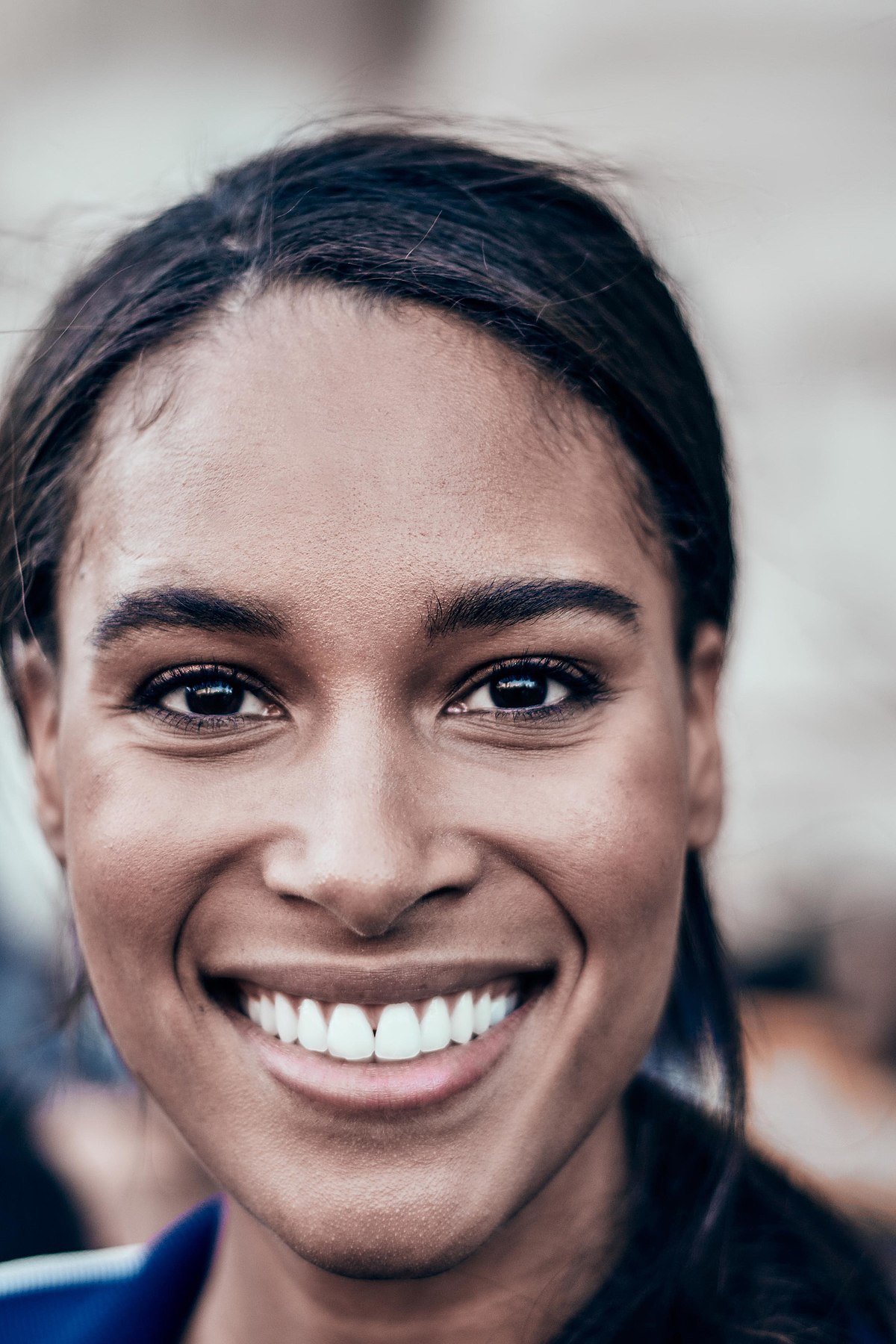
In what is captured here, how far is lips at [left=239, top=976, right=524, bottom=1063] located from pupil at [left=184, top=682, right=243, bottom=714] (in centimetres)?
31

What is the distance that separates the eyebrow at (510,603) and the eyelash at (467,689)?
57 millimetres

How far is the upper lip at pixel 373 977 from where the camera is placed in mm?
1127

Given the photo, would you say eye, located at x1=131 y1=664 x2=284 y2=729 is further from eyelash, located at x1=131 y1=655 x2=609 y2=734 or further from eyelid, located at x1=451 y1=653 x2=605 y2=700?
eyelid, located at x1=451 y1=653 x2=605 y2=700

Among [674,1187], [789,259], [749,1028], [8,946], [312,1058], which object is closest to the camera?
[312,1058]

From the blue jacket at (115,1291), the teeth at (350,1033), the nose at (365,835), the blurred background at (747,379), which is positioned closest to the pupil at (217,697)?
the nose at (365,835)

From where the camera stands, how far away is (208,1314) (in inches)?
63.6

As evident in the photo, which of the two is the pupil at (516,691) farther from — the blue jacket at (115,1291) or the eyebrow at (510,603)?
the blue jacket at (115,1291)

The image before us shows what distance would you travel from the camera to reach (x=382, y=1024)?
1156 millimetres

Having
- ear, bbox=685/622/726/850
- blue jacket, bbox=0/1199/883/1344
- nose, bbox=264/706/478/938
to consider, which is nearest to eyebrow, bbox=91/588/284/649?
nose, bbox=264/706/478/938

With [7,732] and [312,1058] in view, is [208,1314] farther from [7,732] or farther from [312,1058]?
[7,732]

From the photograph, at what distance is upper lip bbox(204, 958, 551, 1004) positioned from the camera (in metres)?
1.13

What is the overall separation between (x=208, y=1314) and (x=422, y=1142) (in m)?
0.72

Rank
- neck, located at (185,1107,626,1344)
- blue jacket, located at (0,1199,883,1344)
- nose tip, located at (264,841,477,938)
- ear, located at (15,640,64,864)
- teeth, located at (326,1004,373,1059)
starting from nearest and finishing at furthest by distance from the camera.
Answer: nose tip, located at (264,841,477,938) → teeth, located at (326,1004,373,1059) → neck, located at (185,1107,626,1344) → ear, located at (15,640,64,864) → blue jacket, located at (0,1199,883,1344)

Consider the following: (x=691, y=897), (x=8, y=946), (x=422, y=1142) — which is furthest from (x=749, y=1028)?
(x=8, y=946)
